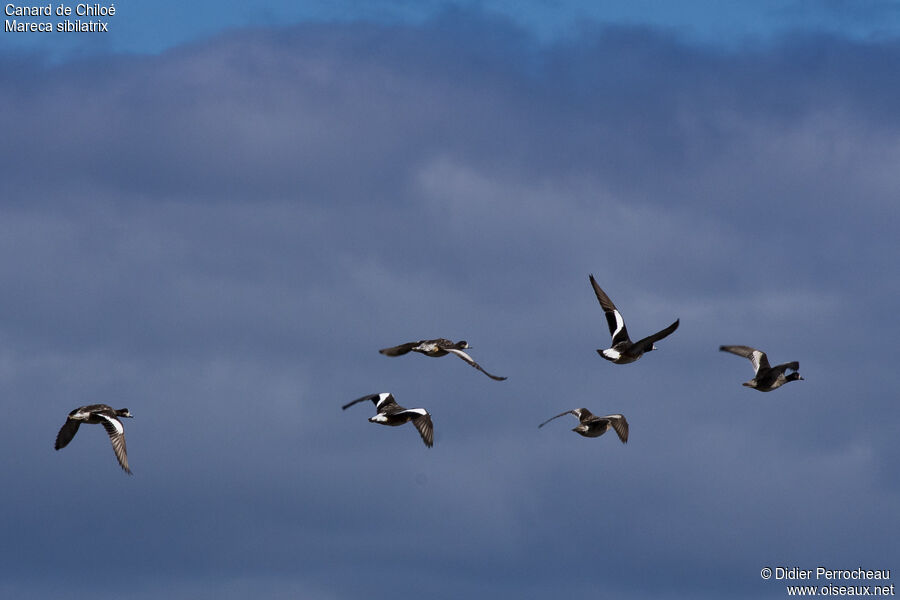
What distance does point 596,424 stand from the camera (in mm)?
62062

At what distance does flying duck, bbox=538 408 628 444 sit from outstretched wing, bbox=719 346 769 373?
511 cm

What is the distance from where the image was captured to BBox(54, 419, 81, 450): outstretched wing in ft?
196

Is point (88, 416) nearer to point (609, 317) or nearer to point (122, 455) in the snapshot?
point (122, 455)

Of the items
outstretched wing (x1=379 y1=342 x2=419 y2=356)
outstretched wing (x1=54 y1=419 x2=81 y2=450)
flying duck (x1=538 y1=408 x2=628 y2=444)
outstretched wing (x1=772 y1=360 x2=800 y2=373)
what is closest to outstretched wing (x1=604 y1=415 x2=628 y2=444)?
flying duck (x1=538 y1=408 x2=628 y2=444)

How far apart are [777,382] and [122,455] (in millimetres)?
25235

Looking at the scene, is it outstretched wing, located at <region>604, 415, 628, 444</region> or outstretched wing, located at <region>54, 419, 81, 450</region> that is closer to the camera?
outstretched wing, located at <region>54, 419, 81, 450</region>

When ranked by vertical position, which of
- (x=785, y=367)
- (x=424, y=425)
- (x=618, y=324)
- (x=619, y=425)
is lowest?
(x=424, y=425)

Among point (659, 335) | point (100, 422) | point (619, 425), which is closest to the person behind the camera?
point (659, 335)

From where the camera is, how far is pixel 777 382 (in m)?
60.8

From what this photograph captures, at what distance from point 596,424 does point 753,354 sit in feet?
22.7

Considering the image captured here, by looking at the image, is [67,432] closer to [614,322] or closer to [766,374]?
[614,322]

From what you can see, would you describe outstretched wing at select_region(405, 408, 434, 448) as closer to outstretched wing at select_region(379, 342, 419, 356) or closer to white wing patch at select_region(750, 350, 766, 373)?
outstretched wing at select_region(379, 342, 419, 356)

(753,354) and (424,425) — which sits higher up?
(753,354)

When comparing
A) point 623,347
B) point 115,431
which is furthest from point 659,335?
point 115,431
